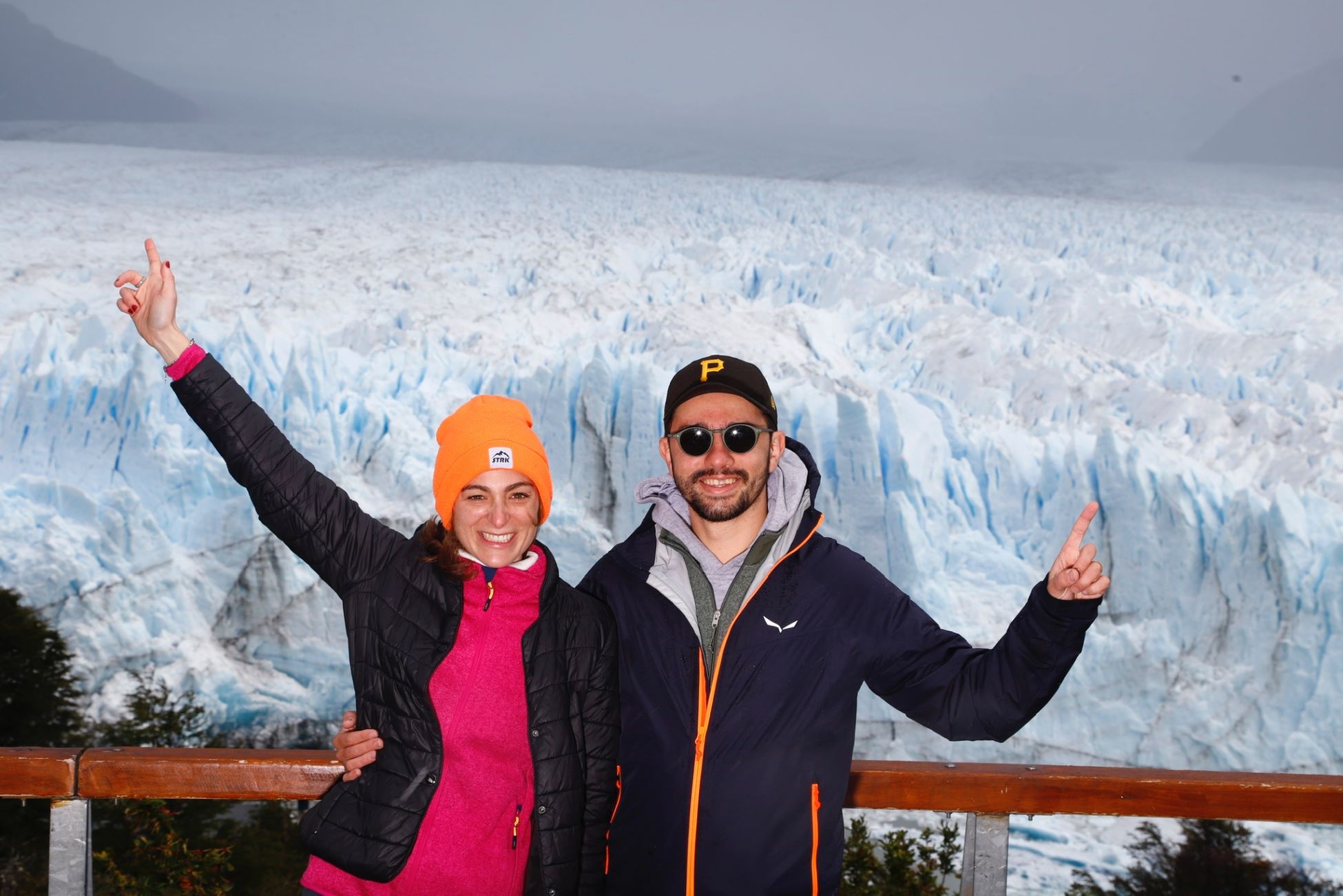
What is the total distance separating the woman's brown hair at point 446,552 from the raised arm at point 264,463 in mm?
55

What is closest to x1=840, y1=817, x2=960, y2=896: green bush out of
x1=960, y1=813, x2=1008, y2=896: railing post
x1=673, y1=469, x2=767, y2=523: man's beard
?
x1=960, y1=813, x2=1008, y2=896: railing post

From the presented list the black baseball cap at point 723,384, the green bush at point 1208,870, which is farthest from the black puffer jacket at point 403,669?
the green bush at point 1208,870

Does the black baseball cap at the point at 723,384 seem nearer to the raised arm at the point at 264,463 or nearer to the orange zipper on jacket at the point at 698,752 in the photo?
the orange zipper on jacket at the point at 698,752

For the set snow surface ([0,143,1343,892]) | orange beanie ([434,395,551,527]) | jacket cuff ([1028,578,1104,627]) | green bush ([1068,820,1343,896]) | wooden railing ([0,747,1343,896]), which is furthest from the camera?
snow surface ([0,143,1343,892])

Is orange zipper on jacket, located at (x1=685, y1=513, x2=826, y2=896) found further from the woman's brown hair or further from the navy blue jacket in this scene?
the woman's brown hair

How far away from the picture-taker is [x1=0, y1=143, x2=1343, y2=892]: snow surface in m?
4.99

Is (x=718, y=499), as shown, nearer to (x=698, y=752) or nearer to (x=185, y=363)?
(x=698, y=752)

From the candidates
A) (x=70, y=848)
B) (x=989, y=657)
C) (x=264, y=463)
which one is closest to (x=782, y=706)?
(x=989, y=657)

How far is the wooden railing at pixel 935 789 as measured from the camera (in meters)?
1.58

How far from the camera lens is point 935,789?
1623 millimetres

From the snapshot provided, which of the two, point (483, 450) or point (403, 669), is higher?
point (483, 450)

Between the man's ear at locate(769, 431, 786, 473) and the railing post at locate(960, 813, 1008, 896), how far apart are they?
0.63 m

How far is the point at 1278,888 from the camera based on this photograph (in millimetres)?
4316

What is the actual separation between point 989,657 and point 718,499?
44 centimetres
